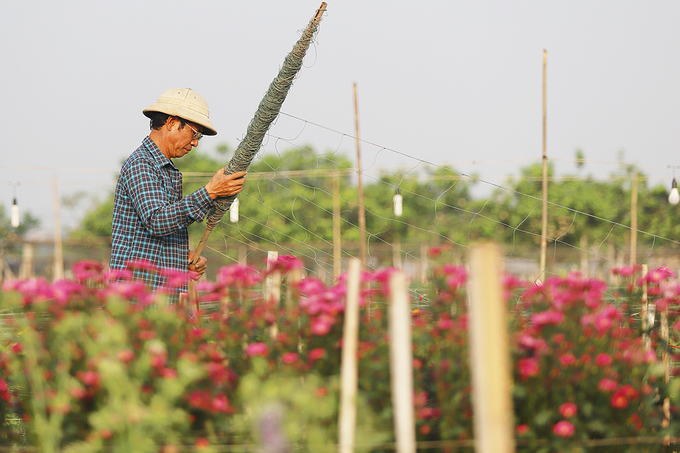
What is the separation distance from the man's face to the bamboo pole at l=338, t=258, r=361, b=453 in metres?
1.47

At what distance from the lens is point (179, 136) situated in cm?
288

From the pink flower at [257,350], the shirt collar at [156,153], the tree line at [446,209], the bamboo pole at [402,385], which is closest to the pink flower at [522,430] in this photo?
the bamboo pole at [402,385]

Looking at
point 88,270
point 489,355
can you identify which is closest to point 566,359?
point 489,355

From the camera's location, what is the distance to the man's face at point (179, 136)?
2873 mm

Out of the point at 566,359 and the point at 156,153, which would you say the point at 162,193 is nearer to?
the point at 156,153

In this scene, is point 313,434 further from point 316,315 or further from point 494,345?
point 494,345

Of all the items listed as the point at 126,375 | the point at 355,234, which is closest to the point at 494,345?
the point at 126,375

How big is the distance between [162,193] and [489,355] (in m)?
1.74

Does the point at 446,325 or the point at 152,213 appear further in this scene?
the point at 152,213

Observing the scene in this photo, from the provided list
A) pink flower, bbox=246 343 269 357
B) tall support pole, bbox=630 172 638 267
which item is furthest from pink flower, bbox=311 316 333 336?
tall support pole, bbox=630 172 638 267

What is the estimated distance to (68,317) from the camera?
166 cm

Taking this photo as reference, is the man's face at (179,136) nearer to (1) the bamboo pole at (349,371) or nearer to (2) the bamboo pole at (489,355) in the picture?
(1) the bamboo pole at (349,371)

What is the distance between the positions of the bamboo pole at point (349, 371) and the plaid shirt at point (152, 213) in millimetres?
1056

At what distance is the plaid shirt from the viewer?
2.54 m
